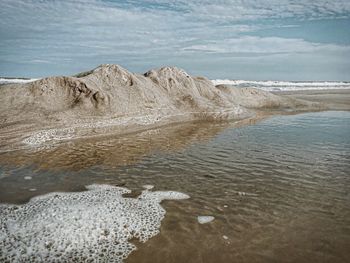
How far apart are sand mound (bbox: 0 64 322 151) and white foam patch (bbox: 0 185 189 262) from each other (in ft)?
15.6

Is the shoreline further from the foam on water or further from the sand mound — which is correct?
the foam on water

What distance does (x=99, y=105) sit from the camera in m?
11.8

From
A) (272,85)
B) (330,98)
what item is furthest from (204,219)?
(272,85)

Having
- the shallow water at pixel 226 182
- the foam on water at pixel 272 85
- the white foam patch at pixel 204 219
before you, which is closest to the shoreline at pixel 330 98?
the foam on water at pixel 272 85

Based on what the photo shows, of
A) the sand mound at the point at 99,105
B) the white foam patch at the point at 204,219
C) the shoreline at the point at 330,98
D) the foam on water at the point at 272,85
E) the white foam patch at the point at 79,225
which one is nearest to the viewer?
the white foam patch at the point at 79,225

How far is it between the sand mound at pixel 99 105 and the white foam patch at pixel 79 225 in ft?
15.6

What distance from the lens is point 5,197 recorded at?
5789mm

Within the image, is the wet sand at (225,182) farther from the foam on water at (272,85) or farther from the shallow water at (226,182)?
the foam on water at (272,85)

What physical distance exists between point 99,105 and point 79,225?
7.57m

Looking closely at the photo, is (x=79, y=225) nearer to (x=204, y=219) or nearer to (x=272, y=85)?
(x=204, y=219)

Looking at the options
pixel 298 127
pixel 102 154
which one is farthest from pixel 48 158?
pixel 298 127

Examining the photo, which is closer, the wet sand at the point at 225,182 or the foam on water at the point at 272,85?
the wet sand at the point at 225,182

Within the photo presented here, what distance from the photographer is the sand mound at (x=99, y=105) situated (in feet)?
34.0

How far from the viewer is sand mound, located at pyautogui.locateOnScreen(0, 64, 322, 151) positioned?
34.0ft
